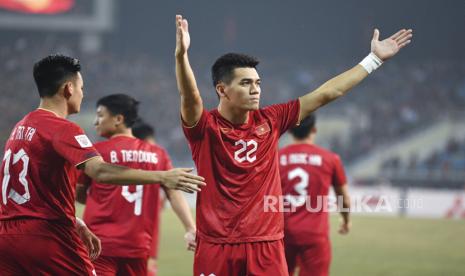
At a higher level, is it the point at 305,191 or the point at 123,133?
the point at 123,133

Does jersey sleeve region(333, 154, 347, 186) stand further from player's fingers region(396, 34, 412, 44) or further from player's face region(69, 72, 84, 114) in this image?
player's face region(69, 72, 84, 114)

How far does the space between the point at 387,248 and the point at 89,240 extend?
11.2m

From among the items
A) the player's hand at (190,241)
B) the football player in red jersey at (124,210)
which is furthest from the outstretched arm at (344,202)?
the player's hand at (190,241)

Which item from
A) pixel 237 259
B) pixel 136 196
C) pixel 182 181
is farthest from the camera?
pixel 136 196

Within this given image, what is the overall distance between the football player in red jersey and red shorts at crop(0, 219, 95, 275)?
5.63 feet

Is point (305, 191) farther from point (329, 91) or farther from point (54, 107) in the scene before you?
point (54, 107)

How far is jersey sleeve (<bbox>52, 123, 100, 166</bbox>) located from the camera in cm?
450

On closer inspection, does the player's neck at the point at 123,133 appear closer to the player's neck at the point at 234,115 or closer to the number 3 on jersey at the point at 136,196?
the number 3 on jersey at the point at 136,196

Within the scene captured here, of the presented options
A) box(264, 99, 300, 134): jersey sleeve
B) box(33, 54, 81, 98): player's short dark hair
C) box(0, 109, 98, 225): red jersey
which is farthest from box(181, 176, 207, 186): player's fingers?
box(264, 99, 300, 134): jersey sleeve

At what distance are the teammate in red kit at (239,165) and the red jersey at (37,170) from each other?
843 mm

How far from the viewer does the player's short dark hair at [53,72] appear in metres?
4.89

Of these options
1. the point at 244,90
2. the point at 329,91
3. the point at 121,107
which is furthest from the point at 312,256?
the point at 244,90

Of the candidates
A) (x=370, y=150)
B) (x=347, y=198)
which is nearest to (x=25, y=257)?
(x=347, y=198)

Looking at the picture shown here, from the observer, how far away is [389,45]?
5516 millimetres
